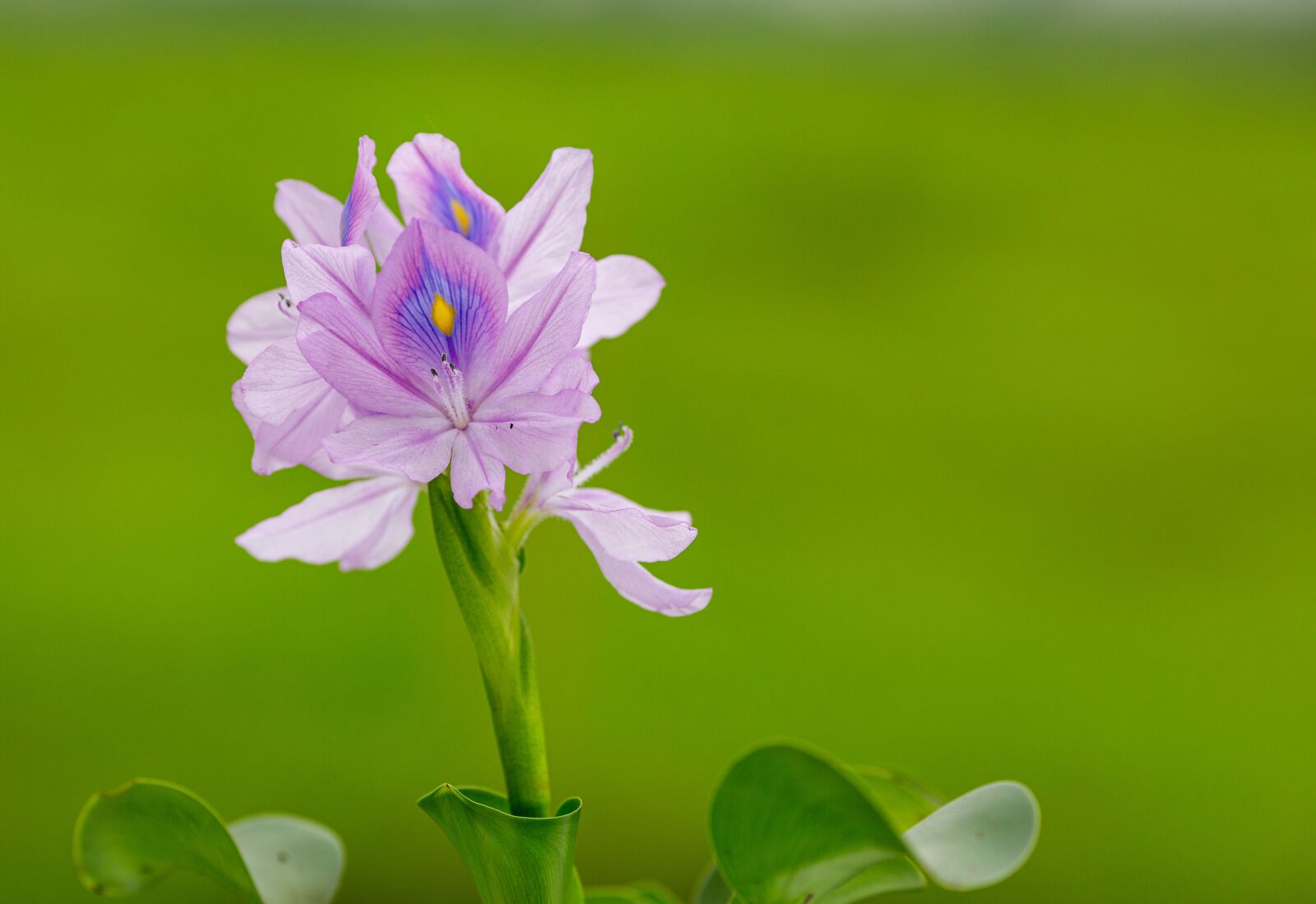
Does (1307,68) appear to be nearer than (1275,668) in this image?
No

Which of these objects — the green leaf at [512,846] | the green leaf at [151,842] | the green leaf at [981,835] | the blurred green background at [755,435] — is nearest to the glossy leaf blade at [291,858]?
the green leaf at [151,842]

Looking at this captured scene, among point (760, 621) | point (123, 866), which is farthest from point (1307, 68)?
point (123, 866)

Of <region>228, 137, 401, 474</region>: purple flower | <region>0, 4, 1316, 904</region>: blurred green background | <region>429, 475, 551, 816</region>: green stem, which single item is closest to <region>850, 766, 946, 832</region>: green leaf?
<region>429, 475, 551, 816</region>: green stem

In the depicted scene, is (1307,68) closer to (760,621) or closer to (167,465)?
(760,621)

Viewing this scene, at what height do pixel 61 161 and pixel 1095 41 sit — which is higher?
pixel 1095 41

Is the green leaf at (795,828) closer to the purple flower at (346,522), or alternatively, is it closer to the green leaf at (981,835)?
the green leaf at (981,835)

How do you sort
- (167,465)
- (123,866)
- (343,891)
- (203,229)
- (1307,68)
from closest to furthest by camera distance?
(123,866) → (343,891) → (167,465) → (203,229) → (1307,68)

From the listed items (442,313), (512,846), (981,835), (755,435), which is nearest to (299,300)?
(442,313)
